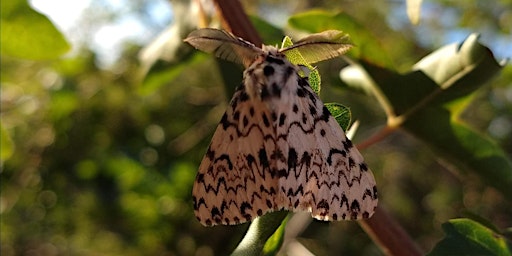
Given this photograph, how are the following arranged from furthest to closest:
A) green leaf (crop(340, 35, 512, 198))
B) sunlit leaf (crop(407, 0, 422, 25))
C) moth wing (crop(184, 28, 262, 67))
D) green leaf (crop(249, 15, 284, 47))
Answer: green leaf (crop(249, 15, 284, 47)) → green leaf (crop(340, 35, 512, 198)) → sunlit leaf (crop(407, 0, 422, 25)) → moth wing (crop(184, 28, 262, 67))

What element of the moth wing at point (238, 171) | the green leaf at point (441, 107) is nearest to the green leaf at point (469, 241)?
the moth wing at point (238, 171)

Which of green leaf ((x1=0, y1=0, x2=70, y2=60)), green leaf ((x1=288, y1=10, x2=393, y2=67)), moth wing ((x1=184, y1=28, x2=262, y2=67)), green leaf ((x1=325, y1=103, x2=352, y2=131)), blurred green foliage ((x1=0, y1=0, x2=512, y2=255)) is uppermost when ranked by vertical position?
green leaf ((x1=0, y1=0, x2=70, y2=60))

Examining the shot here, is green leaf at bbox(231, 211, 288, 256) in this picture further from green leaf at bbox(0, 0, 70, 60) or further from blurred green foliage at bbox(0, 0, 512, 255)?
blurred green foliage at bbox(0, 0, 512, 255)

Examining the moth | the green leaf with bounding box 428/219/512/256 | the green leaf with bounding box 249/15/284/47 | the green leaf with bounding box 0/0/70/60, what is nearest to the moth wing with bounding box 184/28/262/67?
the moth

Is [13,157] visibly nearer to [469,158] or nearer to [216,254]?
[216,254]

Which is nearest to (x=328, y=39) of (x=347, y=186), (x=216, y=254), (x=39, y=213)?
(x=347, y=186)

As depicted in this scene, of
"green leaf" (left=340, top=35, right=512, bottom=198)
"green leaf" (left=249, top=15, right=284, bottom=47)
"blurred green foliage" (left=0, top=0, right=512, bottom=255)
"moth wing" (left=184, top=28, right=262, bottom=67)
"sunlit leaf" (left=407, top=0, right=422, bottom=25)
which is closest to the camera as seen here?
"moth wing" (left=184, top=28, right=262, bottom=67)

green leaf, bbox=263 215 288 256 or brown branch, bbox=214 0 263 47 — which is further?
brown branch, bbox=214 0 263 47

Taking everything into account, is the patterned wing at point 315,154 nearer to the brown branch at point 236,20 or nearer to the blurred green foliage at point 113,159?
the brown branch at point 236,20
